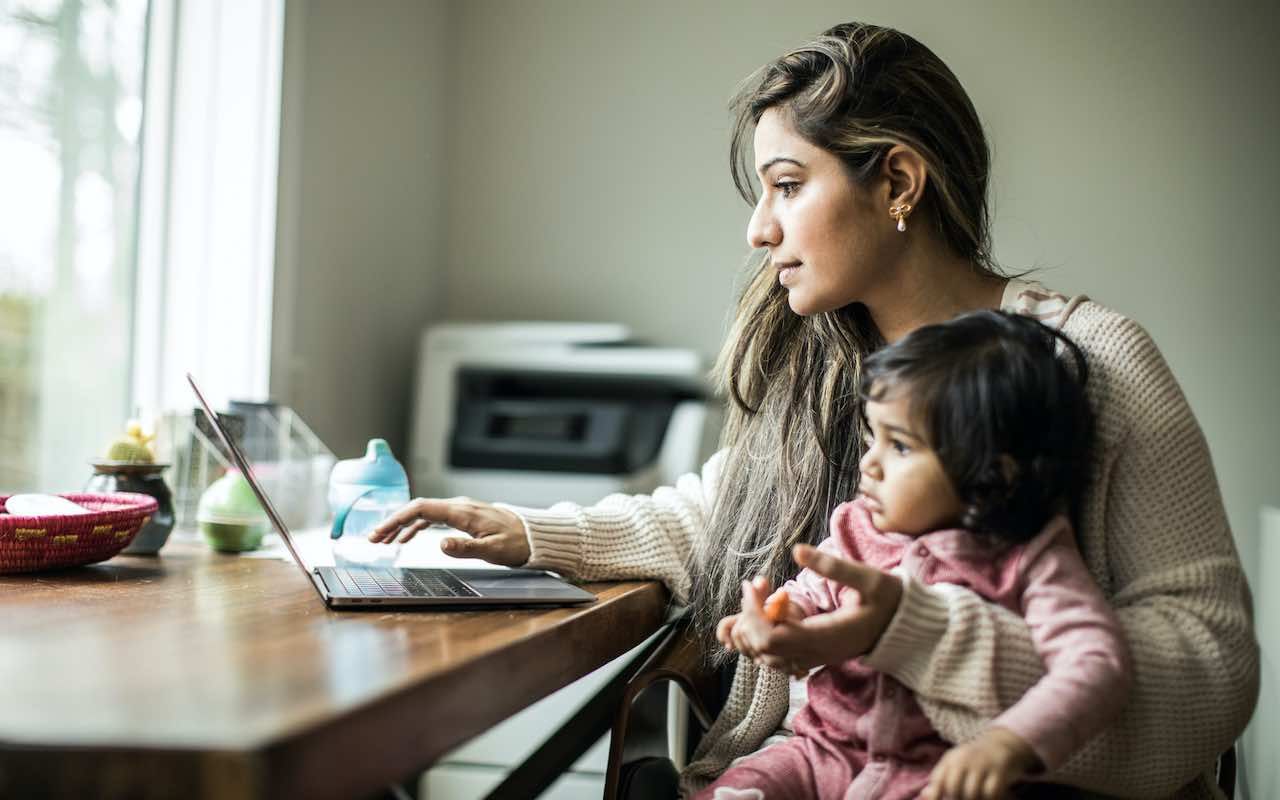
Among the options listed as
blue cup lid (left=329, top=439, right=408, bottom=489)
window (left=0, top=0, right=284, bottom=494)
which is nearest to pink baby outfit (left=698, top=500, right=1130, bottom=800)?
blue cup lid (left=329, top=439, right=408, bottom=489)

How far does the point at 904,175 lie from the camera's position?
1.20 metres

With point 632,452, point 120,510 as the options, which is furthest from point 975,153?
point 632,452

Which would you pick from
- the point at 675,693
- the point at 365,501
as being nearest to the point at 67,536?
the point at 365,501

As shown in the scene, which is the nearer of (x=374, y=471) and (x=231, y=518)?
(x=374, y=471)

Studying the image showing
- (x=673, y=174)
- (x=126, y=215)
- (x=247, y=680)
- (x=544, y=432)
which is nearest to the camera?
(x=247, y=680)

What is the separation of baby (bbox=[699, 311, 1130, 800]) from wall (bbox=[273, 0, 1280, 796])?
149 cm

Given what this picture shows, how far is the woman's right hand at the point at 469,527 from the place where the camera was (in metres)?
1.23

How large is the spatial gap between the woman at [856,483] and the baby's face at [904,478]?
0.08 m

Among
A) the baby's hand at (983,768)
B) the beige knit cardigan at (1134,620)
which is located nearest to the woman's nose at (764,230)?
the beige knit cardigan at (1134,620)

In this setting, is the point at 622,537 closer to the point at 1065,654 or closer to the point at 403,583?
the point at 403,583

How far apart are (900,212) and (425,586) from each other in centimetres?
64

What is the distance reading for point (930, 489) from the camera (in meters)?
0.96

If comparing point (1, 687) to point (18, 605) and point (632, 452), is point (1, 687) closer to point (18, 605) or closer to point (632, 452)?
point (18, 605)

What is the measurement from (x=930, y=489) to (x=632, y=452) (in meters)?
1.44
